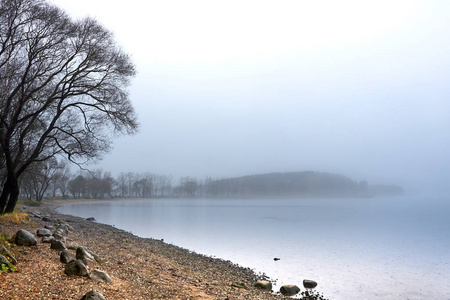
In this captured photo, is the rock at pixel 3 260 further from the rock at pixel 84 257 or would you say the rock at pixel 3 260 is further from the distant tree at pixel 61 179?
the distant tree at pixel 61 179

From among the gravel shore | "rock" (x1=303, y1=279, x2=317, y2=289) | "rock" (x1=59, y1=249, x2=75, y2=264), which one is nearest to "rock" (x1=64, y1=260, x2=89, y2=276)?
the gravel shore

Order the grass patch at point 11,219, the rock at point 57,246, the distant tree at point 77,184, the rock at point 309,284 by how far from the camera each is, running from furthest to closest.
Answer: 1. the distant tree at point 77,184
2. the grass patch at point 11,219
3. the rock at point 309,284
4. the rock at point 57,246

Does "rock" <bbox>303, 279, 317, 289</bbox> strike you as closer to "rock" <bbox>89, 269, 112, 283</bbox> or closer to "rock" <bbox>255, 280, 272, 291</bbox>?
"rock" <bbox>255, 280, 272, 291</bbox>

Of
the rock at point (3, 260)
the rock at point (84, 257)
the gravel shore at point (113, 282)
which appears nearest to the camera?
the gravel shore at point (113, 282)

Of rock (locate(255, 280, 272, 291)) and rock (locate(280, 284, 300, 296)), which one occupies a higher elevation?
rock (locate(255, 280, 272, 291))

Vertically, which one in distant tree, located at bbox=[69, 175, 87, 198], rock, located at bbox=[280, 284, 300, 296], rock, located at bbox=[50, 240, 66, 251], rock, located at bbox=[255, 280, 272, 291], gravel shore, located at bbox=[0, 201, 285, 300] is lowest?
rock, located at bbox=[280, 284, 300, 296]

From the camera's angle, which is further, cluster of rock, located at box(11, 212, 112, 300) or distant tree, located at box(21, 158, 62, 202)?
distant tree, located at box(21, 158, 62, 202)

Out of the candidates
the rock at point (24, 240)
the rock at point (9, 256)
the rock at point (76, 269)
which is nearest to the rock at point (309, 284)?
the rock at point (76, 269)

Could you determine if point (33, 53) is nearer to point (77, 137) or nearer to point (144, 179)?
point (77, 137)

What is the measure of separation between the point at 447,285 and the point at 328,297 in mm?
8433

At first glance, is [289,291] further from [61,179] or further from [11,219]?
[61,179]

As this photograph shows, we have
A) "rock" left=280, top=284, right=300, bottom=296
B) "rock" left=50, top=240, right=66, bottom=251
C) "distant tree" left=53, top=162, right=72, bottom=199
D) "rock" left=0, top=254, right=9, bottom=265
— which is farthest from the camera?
"distant tree" left=53, top=162, right=72, bottom=199

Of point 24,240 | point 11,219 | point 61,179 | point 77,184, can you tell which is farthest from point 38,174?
point 77,184

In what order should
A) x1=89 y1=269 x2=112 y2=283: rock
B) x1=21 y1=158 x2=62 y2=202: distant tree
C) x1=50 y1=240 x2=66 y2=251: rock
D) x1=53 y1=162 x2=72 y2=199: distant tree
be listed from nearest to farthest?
x1=89 y1=269 x2=112 y2=283: rock, x1=50 y1=240 x2=66 y2=251: rock, x1=21 y1=158 x2=62 y2=202: distant tree, x1=53 y1=162 x2=72 y2=199: distant tree
